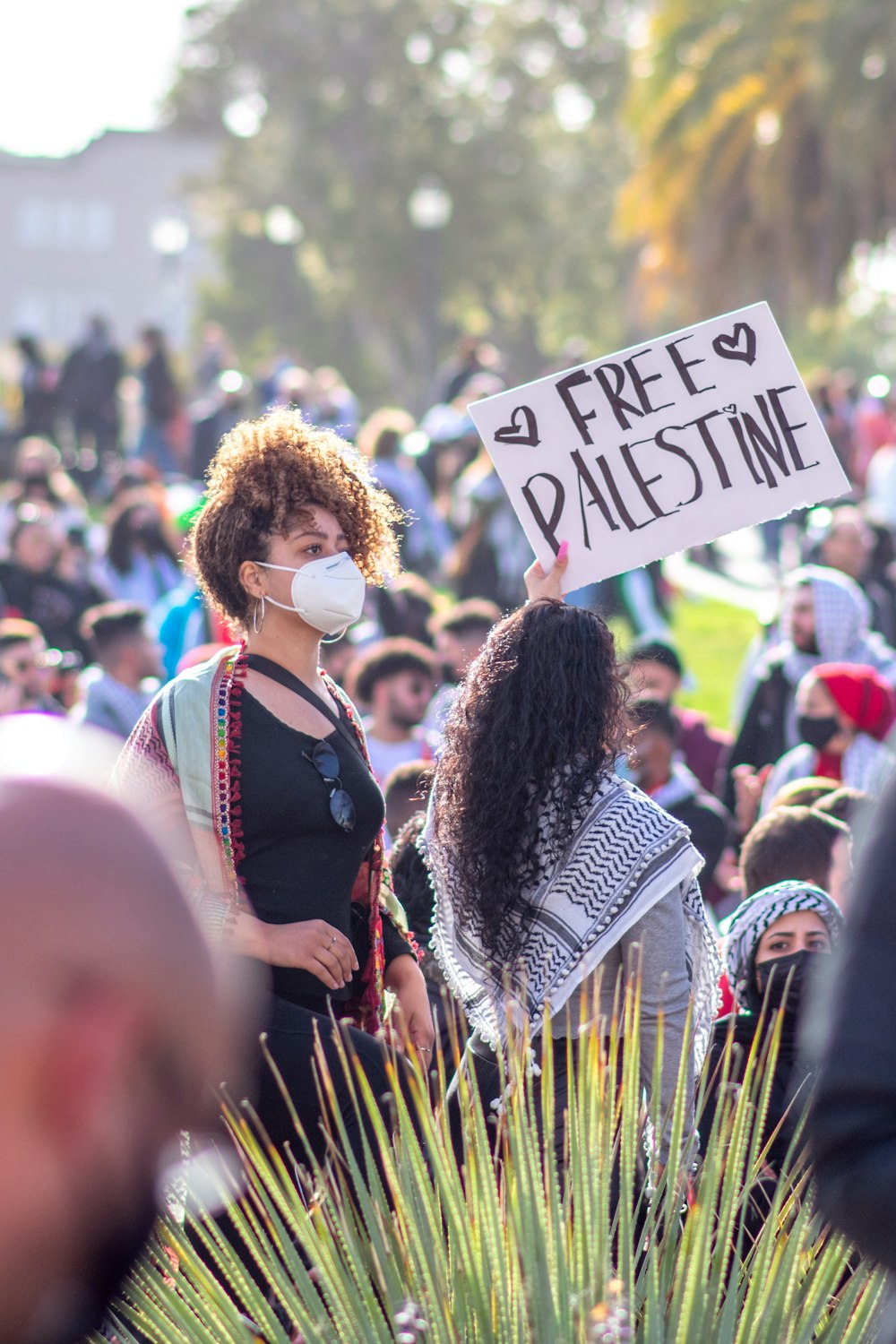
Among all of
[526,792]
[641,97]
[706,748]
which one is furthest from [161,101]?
[526,792]

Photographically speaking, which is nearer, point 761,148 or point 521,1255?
point 521,1255

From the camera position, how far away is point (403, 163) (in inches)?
1770

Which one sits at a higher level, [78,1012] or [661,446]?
[661,446]

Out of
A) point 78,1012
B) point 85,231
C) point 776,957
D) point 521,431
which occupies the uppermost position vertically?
point 85,231

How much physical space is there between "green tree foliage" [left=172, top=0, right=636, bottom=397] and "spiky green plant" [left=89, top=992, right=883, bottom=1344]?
42.1 metres

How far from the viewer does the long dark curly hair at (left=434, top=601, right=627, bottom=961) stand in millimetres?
3250

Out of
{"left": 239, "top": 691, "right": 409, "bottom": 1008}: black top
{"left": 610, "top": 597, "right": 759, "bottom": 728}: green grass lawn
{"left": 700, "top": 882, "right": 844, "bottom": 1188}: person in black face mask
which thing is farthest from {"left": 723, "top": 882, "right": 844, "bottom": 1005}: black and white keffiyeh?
{"left": 610, "top": 597, "right": 759, "bottom": 728}: green grass lawn

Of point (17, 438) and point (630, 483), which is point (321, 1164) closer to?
point (630, 483)

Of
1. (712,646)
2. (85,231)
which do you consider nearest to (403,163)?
(712,646)

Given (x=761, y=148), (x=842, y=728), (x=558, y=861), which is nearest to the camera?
(x=558, y=861)

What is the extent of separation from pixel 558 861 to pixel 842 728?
10.3ft

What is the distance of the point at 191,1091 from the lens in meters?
1.05

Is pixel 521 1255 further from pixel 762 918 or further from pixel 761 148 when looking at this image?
pixel 761 148

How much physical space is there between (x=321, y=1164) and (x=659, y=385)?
1.83 m
